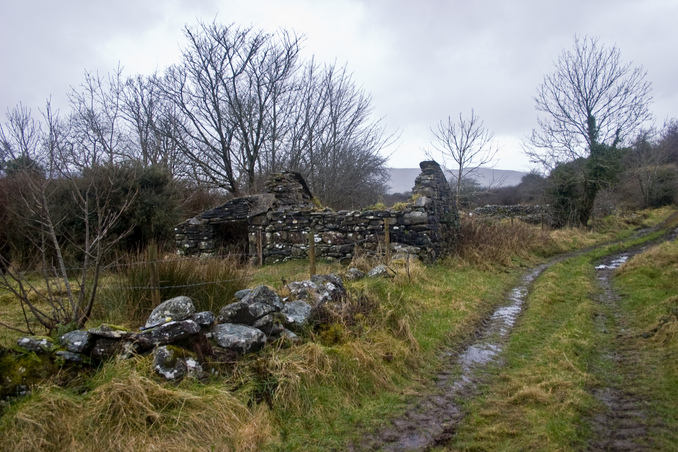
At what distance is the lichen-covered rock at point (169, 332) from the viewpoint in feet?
12.9

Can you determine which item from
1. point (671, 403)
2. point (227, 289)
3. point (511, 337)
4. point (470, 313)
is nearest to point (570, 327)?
point (511, 337)

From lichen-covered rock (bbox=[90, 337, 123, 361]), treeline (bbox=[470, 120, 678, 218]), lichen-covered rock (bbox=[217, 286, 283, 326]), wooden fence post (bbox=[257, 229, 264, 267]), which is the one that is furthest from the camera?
treeline (bbox=[470, 120, 678, 218])

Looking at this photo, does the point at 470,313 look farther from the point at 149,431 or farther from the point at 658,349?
the point at 149,431

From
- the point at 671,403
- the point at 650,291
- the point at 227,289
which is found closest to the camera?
the point at 671,403

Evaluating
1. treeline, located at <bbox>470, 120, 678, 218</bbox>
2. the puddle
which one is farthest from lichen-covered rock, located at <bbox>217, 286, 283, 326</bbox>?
treeline, located at <bbox>470, 120, 678, 218</bbox>

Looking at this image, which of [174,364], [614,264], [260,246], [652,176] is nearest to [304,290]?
[174,364]

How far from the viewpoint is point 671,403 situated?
388 cm

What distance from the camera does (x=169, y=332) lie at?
13.0 feet

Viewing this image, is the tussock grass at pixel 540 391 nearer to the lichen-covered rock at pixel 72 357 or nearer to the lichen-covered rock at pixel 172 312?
the lichen-covered rock at pixel 172 312

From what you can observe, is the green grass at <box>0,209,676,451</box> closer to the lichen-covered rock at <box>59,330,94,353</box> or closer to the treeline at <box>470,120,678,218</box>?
the lichen-covered rock at <box>59,330,94,353</box>

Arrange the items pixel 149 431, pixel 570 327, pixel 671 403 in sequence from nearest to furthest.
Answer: pixel 149 431
pixel 671 403
pixel 570 327

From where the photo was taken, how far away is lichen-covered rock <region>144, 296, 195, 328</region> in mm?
4215

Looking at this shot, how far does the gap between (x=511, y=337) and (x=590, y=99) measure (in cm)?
2176

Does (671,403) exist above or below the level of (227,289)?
below
